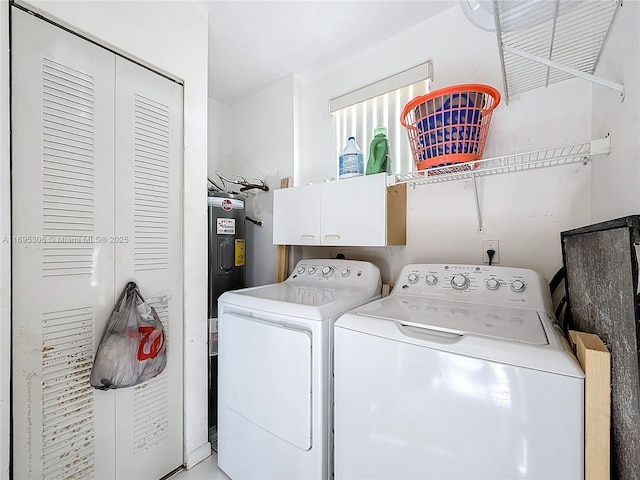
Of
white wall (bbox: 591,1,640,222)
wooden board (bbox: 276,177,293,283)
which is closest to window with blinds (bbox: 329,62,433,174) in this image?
wooden board (bbox: 276,177,293,283)

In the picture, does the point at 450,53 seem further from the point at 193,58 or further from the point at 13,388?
the point at 13,388

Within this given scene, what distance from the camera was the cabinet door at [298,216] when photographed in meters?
1.82

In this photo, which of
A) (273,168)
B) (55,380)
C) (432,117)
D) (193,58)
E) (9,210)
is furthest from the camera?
(273,168)

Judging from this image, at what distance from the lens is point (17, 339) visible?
106cm

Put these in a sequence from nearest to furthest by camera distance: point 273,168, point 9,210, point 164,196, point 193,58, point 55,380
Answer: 1. point 9,210
2. point 55,380
3. point 164,196
4. point 193,58
5. point 273,168

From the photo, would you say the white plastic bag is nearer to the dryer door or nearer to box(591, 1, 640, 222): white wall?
the dryer door

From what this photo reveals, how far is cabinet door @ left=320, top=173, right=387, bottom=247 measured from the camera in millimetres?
1553

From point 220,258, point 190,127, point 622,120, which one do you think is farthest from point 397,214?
point 190,127

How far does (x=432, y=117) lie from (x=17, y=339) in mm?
1964

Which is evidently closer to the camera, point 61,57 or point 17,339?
point 17,339

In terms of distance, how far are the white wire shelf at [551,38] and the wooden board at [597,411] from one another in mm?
821

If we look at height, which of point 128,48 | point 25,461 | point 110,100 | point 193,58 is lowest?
point 25,461

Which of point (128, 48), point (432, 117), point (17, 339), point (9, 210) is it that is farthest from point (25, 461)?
point (432, 117)

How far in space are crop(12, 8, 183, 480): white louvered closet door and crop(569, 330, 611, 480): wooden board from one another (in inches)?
68.7
